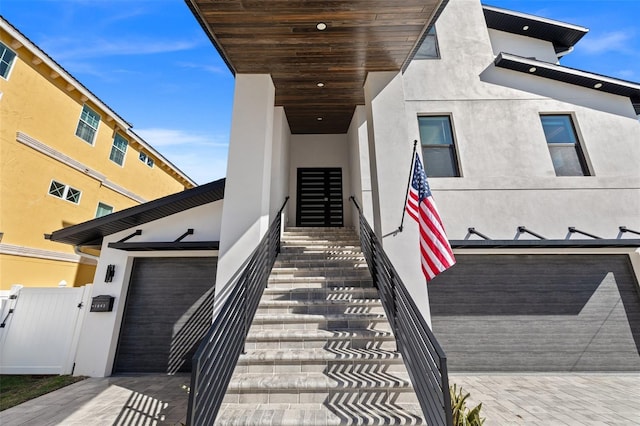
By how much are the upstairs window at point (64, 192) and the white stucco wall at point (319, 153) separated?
828 centimetres

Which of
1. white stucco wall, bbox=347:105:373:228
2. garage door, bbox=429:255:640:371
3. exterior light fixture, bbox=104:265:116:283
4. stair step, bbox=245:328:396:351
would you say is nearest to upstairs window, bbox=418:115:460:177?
white stucco wall, bbox=347:105:373:228

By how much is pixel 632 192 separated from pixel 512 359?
4.62 metres

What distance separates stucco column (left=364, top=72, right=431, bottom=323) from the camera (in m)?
4.17

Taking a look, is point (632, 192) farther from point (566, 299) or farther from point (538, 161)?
point (566, 299)

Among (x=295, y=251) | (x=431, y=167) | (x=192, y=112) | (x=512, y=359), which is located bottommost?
(x=512, y=359)

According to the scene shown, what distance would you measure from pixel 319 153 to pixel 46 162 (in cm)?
913

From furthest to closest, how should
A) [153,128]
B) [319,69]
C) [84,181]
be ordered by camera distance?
[153,128]
[84,181]
[319,69]

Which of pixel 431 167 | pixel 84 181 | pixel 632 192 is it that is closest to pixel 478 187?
pixel 431 167

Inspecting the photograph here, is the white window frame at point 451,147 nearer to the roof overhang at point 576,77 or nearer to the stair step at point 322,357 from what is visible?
the roof overhang at point 576,77

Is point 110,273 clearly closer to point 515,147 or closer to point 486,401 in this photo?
point 486,401

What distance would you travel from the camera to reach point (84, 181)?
9.95m

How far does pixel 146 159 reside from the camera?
13703 mm

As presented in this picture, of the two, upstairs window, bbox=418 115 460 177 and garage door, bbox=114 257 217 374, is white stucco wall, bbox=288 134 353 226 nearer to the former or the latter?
upstairs window, bbox=418 115 460 177

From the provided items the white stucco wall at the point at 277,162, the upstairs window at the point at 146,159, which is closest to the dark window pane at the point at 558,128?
the white stucco wall at the point at 277,162
